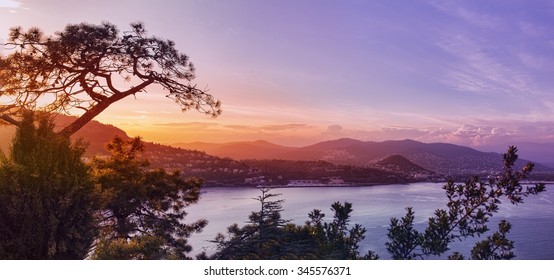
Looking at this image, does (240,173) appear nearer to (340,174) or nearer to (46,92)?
(340,174)

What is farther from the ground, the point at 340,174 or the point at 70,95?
the point at 70,95

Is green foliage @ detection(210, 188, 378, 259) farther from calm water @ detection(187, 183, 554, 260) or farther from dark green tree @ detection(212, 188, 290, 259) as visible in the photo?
calm water @ detection(187, 183, 554, 260)

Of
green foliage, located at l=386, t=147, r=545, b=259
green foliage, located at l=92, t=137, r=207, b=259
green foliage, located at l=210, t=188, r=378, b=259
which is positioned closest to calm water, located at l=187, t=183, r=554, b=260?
green foliage, located at l=92, t=137, r=207, b=259

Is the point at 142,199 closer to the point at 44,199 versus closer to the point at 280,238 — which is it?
the point at 44,199

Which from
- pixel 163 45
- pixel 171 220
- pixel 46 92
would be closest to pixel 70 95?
pixel 46 92
